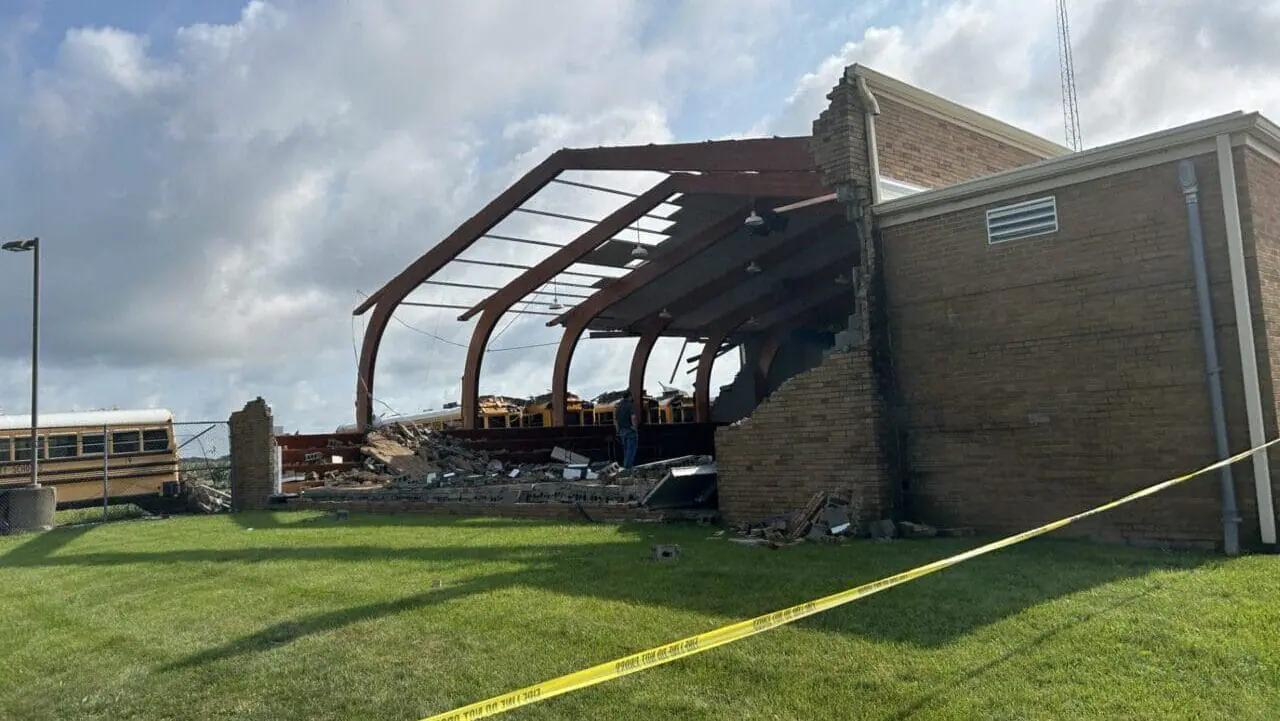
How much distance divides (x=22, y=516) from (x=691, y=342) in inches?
831

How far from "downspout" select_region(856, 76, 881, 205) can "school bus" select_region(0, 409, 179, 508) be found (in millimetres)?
17674

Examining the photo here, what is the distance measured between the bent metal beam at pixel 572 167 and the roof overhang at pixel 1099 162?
3272 mm

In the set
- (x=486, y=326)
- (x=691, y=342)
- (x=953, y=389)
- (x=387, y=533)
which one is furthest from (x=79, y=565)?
(x=691, y=342)

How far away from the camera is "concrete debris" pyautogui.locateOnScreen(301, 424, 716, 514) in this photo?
13.1 metres

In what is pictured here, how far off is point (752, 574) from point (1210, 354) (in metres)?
5.12

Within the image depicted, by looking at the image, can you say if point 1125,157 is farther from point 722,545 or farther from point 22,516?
point 22,516

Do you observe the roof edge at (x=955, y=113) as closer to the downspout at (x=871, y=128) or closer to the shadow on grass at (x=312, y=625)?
the downspout at (x=871, y=128)

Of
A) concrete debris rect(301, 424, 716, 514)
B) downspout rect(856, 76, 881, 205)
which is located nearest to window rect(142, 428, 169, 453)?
concrete debris rect(301, 424, 716, 514)

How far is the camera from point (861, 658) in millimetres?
5223

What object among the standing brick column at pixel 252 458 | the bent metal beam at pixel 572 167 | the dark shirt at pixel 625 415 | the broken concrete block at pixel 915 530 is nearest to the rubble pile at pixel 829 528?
the broken concrete block at pixel 915 530

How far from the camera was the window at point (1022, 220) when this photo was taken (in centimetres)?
966

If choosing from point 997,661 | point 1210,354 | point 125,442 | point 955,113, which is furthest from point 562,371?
point 997,661

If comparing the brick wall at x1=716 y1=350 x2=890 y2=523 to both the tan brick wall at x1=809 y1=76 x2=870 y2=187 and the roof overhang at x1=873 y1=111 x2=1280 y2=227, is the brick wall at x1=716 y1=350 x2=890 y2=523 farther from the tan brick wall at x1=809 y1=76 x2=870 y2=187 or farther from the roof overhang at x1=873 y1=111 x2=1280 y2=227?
the tan brick wall at x1=809 y1=76 x2=870 y2=187

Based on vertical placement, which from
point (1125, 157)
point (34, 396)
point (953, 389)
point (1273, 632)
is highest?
point (1125, 157)
